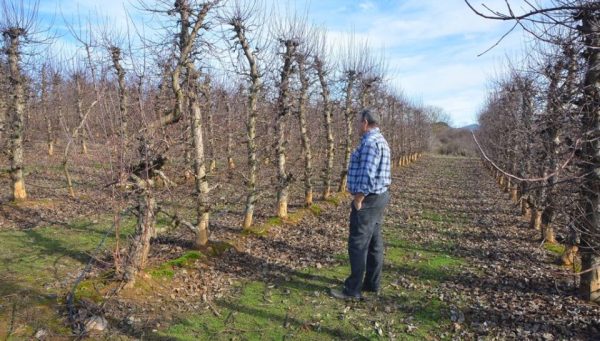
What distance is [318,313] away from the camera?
532 cm

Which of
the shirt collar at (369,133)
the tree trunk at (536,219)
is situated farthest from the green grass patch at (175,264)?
the tree trunk at (536,219)

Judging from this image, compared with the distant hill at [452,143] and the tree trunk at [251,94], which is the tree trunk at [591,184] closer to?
the tree trunk at [251,94]

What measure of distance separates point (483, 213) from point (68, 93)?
27.2 m

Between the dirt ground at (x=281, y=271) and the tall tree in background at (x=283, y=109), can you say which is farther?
the tall tree in background at (x=283, y=109)

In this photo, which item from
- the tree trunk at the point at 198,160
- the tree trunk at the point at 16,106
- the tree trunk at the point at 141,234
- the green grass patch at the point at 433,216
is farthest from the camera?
the green grass patch at the point at 433,216

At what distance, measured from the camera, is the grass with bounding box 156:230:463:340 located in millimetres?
4809

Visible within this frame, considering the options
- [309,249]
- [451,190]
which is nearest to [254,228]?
[309,249]

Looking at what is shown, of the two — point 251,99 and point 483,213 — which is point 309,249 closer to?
point 251,99

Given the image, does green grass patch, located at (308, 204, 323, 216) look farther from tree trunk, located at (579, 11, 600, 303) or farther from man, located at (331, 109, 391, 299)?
tree trunk, located at (579, 11, 600, 303)

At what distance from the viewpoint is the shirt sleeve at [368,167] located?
5.16 m

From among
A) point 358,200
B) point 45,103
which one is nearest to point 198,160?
point 358,200

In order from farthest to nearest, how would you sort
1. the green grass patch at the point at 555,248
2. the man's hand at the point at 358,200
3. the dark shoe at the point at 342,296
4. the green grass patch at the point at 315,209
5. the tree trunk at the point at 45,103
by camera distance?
the tree trunk at the point at 45,103
the green grass patch at the point at 315,209
the green grass patch at the point at 555,248
the dark shoe at the point at 342,296
the man's hand at the point at 358,200

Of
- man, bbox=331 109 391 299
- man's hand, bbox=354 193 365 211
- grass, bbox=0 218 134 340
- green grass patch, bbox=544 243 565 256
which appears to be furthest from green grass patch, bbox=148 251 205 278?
green grass patch, bbox=544 243 565 256

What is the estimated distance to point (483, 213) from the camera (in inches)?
530
